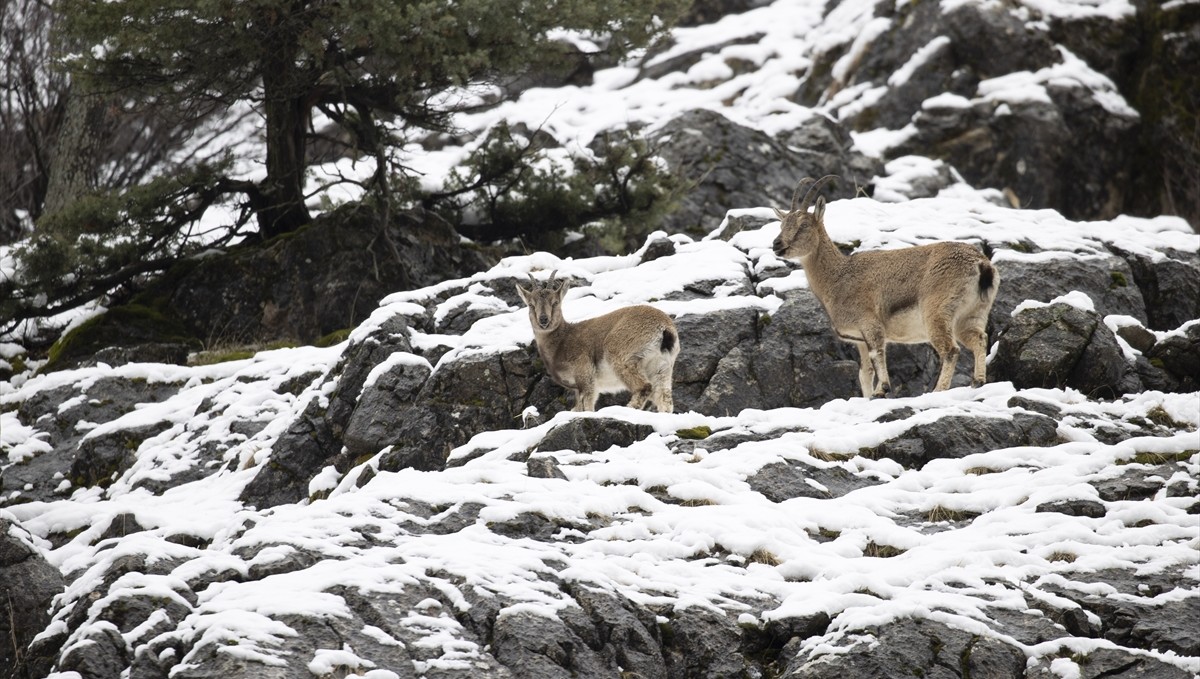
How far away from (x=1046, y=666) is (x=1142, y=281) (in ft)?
28.1

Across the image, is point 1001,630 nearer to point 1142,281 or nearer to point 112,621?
point 112,621

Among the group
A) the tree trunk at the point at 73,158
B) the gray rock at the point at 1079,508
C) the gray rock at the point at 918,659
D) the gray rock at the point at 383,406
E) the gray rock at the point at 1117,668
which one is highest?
the tree trunk at the point at 73,158

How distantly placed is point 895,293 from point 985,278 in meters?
0.95

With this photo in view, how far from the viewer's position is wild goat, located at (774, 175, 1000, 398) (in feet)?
38.1

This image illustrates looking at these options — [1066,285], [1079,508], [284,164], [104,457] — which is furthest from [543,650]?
[284,164]

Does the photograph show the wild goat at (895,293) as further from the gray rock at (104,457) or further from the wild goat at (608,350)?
the gray rock at (104,457)

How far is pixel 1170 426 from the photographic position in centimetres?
1037

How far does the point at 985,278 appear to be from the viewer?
1160 cm

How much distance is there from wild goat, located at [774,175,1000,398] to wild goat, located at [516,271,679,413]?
1928 mm

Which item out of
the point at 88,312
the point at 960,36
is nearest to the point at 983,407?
the point at 88,312

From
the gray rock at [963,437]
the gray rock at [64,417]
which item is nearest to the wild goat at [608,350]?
the gray rock at [963,437]

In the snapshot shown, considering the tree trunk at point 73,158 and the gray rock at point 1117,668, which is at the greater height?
the tree trunk at point 73,158

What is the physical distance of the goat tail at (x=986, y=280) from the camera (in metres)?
11.6

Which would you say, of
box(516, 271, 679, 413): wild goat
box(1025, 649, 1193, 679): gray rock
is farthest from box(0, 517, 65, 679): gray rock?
box(1025, 649, 1193, 679): gray rock
